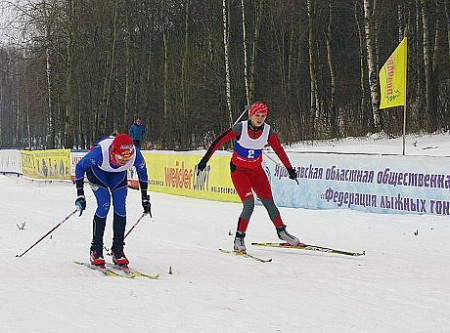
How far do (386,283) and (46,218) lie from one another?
7357 mm

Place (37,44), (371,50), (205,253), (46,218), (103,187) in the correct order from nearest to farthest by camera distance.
→ (103,187)
(205,253)
(46,218)
(371,50)
(37,44)

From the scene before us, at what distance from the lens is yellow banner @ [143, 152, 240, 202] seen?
16.0m

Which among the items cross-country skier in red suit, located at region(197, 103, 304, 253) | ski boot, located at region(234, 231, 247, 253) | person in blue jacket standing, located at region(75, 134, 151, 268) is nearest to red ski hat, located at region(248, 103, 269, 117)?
cross-country skier in red suit, located at region(197, 103, 304, 253)

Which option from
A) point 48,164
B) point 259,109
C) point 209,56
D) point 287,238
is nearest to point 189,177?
point 287,238

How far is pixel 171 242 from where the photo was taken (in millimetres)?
9484

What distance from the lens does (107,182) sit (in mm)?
7301

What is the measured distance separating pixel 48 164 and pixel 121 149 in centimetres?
1950

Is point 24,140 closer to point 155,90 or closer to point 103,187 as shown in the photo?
point 155,90

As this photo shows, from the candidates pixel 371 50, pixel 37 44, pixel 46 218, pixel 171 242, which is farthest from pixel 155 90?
pixel 171 242

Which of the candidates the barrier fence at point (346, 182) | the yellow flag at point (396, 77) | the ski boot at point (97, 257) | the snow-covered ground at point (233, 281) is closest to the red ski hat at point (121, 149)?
the ski boot at point (97, 257)

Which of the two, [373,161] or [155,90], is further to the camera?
[155,90]

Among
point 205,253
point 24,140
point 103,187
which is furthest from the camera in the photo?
point 24,140

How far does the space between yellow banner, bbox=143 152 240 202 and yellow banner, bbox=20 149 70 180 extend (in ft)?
18.3

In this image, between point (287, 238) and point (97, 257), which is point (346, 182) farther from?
point (97, 257)
